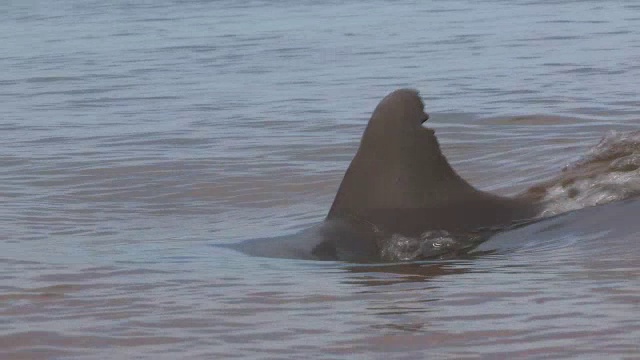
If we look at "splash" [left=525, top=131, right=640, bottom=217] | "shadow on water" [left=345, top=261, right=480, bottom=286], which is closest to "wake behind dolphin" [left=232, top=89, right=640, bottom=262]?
"shadow on water" [left=345, top=261, right=480, bottom=286]

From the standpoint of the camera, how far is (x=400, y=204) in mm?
6035

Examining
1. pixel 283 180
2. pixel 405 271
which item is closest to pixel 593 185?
pixel 405 271

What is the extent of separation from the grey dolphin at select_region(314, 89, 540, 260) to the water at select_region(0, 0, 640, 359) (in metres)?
0.21

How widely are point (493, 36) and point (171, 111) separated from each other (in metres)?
6.13

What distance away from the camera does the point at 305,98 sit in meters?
12.7

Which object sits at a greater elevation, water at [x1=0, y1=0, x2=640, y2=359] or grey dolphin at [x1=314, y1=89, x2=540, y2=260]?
grey dolphin at [x1=314, y1=89, x2=540, y2=260]

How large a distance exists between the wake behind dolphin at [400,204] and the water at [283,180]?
0.13m

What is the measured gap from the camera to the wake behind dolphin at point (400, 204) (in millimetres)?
5961

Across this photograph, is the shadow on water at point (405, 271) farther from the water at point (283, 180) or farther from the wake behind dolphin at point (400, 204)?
the wake behind dolphin at point (400, 204)

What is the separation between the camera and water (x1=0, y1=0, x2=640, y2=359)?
186 inches

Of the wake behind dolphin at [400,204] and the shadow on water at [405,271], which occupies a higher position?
A: the wake behind dolphin at [400,204]

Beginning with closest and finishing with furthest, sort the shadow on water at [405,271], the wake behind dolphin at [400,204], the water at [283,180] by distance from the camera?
1. the water at [283,180]
2. the shadow on water at [405,271]
3. the wake behind dolphin at [400,204]

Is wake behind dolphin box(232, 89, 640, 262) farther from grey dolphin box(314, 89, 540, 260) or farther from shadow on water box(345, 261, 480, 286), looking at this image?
shadow on water box(345, 261, 480, 286)

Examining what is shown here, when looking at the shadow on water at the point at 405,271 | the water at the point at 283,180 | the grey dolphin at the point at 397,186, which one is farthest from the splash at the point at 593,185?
the shadow on water at the point at 405,271
